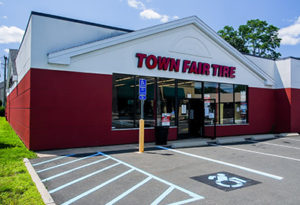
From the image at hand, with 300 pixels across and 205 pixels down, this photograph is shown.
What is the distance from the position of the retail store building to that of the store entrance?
0.06 metres

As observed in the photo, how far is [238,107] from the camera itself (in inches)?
639

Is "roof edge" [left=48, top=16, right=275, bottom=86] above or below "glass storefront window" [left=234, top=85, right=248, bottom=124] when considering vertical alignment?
above

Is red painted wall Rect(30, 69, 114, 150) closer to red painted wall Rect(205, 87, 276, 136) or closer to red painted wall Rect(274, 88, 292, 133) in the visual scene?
red painted wall Rect(205, 87, 276, 136)

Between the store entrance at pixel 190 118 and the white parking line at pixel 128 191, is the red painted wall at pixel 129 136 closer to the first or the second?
the store entrance at pixel 190 118

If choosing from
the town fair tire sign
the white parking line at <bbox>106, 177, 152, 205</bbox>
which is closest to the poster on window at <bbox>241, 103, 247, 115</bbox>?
the town fair tire sign

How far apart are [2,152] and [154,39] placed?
8.46 meters

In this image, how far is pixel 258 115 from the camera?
17.2 meters

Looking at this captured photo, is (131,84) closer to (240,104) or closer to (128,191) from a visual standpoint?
(128,191)

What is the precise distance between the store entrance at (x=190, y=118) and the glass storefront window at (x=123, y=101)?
3.09 metres

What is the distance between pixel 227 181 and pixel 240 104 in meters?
11.1

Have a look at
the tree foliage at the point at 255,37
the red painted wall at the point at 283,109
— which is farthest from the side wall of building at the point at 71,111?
the tree foliage at the point at 255,37

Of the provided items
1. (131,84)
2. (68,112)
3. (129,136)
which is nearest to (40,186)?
(68,112)

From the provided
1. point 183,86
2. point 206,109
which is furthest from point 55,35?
point 206,109

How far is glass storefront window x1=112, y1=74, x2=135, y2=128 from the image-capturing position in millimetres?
11422
